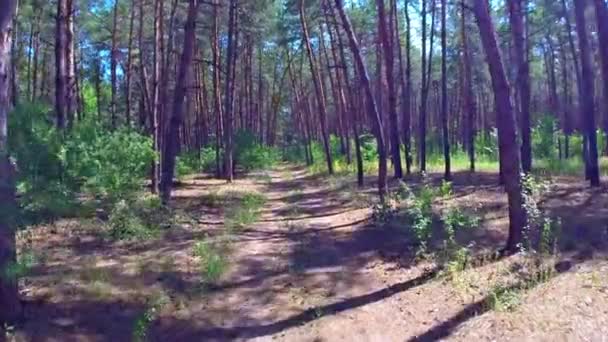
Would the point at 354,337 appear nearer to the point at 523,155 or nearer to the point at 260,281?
the point at 260,281

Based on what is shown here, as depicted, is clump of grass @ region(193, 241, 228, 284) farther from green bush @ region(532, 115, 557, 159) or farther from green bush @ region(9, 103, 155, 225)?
green bush @ region(532, 115, 557, 159)

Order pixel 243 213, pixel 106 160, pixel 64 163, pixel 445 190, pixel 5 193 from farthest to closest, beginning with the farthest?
pixel 243 213
pixel 445 190
pixel 106 160
pixel 64 163
pixel 5 193

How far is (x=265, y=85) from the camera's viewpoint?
54594mm

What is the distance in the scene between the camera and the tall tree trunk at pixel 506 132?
925 cm

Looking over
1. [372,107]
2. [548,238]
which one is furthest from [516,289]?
[372,107]

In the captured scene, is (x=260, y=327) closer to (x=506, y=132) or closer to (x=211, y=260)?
(x=211, y=260)

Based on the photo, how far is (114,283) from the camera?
353 inches

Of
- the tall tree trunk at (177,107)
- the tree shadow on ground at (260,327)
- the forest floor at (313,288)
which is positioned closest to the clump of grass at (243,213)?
the forest floor at (313,288)

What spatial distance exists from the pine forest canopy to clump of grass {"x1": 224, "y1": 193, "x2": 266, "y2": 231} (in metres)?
1.64

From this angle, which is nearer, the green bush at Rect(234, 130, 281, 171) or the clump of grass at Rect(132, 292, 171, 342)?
the clump of grass at Rect(132, 292, 171, 342)

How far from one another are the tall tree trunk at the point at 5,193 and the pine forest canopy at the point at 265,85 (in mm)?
19

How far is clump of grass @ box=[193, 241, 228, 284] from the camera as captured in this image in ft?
31.1

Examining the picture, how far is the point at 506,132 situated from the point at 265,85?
151 ft

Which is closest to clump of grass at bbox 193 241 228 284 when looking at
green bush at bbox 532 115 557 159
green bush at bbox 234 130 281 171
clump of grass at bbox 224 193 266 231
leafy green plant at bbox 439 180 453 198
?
clump of grass at bbox 224 193 266 231
